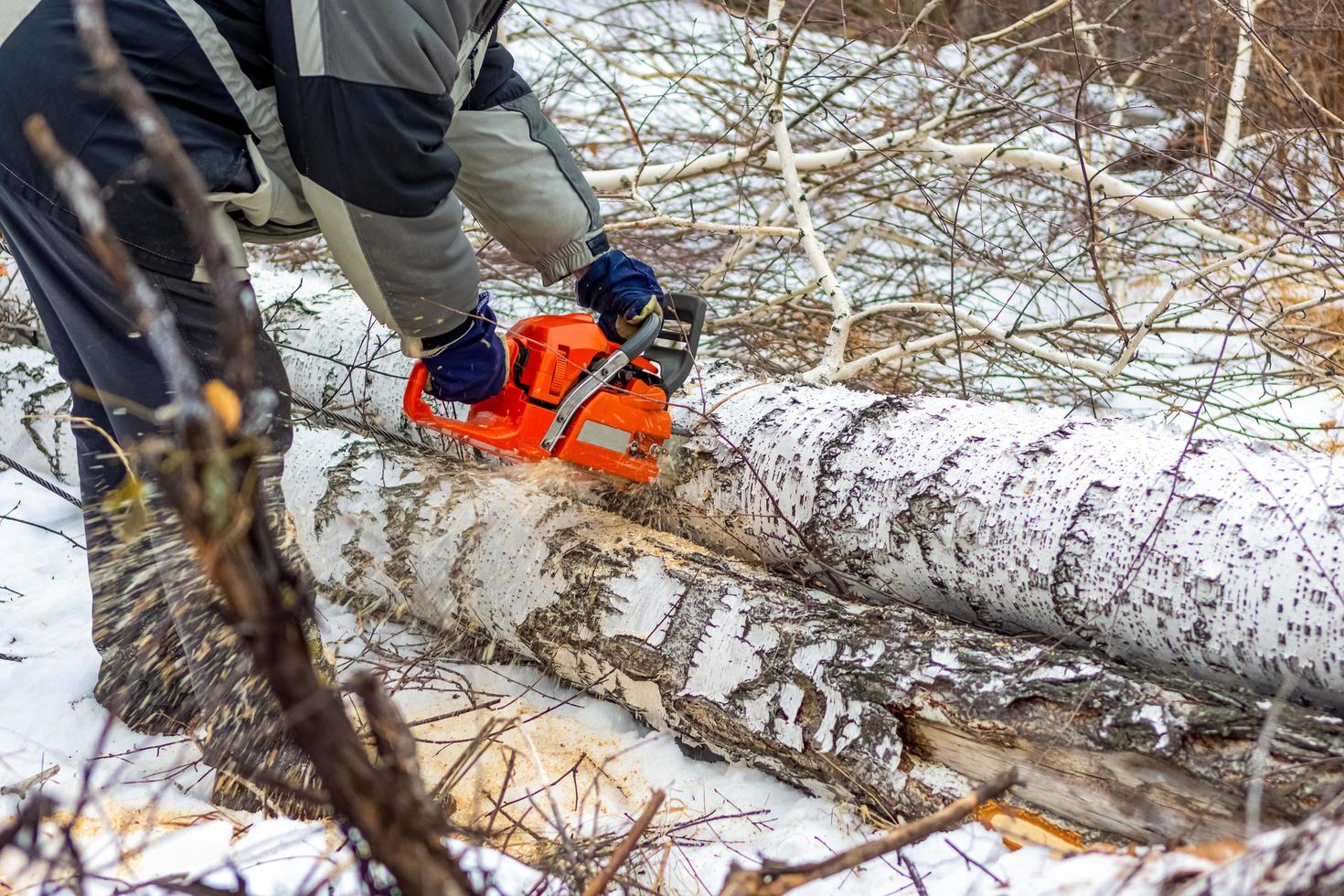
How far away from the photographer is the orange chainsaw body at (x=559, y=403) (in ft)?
7.13

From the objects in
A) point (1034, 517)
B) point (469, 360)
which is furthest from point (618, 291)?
point (1034, 517)

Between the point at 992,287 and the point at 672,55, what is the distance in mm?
2161

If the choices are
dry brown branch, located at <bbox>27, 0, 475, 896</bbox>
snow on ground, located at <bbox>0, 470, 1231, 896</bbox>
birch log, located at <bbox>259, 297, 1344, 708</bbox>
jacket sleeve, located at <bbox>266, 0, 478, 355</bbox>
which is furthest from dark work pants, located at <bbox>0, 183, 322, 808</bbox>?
dry brown branch, located at <bbox>27, 0, 475, 896</bbox>

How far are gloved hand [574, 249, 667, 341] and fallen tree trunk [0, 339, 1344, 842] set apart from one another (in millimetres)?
443

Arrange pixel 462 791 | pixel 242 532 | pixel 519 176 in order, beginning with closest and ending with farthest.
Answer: pixel 242 532, pixel 462 791, pixel 519 176

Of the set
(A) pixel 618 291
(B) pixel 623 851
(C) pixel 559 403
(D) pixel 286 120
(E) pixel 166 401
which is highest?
(D) pixel 286 120

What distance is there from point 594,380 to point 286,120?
2.54ft

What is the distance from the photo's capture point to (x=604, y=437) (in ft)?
7.23

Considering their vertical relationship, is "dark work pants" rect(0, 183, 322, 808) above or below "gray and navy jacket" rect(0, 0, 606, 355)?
below

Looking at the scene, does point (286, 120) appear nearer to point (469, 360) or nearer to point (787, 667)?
point (469, 360)

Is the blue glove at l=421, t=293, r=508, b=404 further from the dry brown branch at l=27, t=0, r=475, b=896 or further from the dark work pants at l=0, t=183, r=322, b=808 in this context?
the dry brown branch at l=27, t=0, r=475, b=896

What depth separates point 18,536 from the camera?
2.93 meters

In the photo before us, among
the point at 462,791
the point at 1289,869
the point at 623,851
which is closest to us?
the point at 1289,869

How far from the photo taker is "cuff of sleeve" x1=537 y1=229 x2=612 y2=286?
2.31 meters
